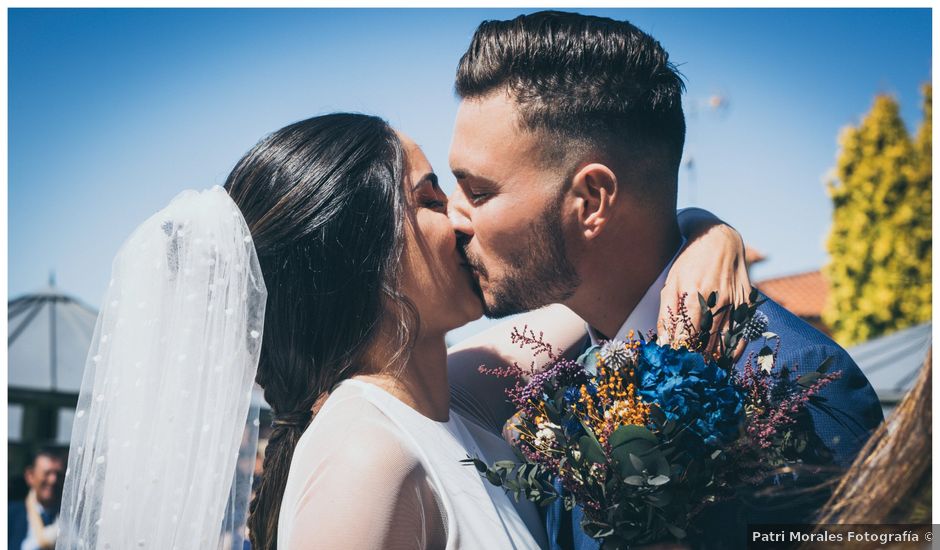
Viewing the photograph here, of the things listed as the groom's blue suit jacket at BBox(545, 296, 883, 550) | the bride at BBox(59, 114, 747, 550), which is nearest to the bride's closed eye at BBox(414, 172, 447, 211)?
the bride at BBox(59, 114, 747, 550)

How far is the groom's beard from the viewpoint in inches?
117

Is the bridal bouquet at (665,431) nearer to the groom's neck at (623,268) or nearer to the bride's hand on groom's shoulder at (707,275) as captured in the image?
the bride's hand on groom's shoulder at (707,275)

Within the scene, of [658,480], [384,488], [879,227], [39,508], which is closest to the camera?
[658,480]

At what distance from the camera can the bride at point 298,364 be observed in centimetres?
244

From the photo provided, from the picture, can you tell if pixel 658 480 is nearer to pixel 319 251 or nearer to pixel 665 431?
pixel 665 431

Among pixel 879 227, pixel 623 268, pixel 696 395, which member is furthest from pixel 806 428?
pixel 879 227

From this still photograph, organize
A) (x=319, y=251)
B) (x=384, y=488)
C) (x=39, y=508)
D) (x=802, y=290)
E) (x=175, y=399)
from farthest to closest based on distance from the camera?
(x=802, y=290) < (x=39, y=508) < (x=319, y=251) < (x=175, y=399) < (x=384, y=488)

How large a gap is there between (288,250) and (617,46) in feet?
4.65

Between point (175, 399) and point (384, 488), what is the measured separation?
2.56 feet

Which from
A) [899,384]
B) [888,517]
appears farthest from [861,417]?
[899,384]

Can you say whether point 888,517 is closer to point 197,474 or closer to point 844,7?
point 197,474

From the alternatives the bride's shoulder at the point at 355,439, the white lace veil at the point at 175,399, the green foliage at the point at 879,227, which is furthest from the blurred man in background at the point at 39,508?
the green foliage at the point at 879,227

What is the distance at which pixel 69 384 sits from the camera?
671 cm

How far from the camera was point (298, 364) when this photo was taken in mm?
2873
